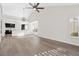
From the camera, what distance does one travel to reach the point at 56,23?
7.60ft

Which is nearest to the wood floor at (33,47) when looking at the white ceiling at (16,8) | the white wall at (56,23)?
the white wall at (56,23)

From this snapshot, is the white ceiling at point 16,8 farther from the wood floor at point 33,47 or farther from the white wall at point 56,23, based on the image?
the wood floor at point 33,47

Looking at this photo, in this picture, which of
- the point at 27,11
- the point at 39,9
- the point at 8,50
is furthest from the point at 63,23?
the point at 8,50

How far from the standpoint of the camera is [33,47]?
2.28 meters

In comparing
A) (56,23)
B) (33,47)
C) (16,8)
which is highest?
(16,8)

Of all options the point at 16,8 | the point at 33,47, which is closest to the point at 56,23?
the point at 33,47

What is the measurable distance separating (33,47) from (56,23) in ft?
2.06

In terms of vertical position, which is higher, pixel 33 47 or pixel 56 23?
pixel 56 23

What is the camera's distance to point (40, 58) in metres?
2.25

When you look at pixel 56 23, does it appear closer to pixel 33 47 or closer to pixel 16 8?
pixel 33 47

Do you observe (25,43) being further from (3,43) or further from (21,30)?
(3,43)

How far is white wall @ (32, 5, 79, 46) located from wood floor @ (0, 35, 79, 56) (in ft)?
0.37

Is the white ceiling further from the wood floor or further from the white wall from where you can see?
the wood floor

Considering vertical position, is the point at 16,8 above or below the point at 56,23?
above
